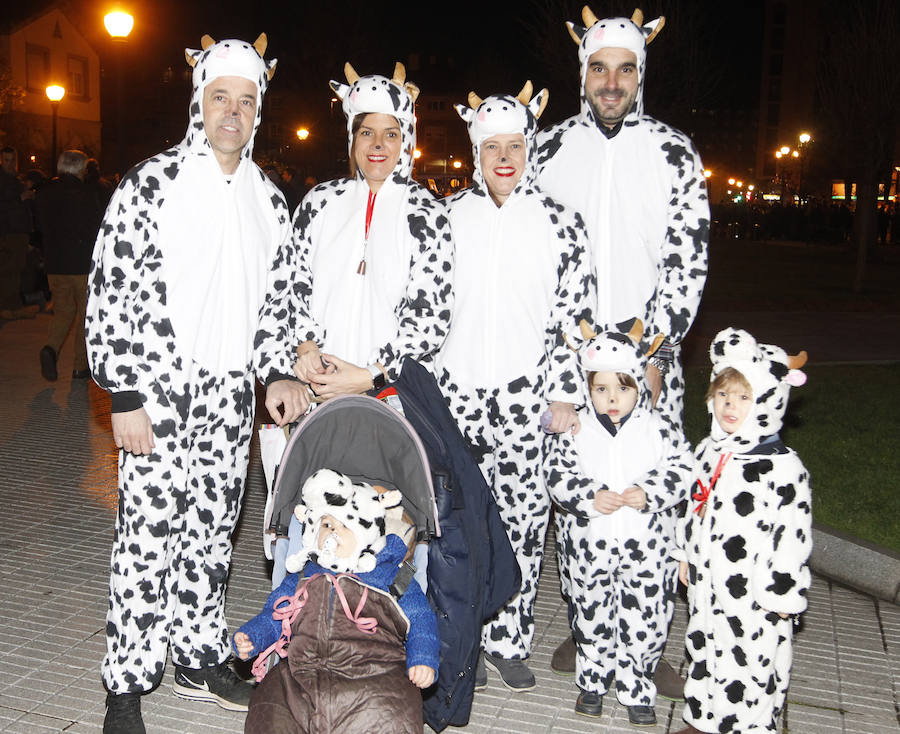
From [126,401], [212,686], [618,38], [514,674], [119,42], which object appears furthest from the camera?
[119,42]

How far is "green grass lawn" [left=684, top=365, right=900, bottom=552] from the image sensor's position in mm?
6383

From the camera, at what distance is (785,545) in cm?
353

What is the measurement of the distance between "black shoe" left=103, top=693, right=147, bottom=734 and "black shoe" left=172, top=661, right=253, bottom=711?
0.34 m

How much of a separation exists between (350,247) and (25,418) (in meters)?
6.23

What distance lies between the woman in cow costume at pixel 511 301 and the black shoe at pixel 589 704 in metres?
0.43

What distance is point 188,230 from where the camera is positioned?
12.1 ft

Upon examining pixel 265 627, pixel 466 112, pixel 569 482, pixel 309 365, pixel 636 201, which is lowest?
pixel 265 627

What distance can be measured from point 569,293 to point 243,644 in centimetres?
193

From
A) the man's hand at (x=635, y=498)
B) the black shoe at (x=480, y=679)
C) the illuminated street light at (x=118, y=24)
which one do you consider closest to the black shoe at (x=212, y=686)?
the black shoe at (x=480, y=679)

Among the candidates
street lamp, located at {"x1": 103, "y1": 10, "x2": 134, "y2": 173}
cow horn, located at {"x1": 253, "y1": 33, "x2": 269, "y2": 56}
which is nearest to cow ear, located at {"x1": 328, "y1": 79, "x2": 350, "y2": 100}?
cow horn, located at {"x1": 253, "y1": 33, "x2": 269, "y2": 56}

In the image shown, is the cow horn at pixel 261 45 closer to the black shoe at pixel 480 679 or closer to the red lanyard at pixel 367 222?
the red lanyard at pixel 367 222

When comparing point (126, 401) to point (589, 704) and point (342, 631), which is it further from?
point (589, 704)

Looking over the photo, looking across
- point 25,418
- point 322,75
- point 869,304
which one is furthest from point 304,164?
point 25,418

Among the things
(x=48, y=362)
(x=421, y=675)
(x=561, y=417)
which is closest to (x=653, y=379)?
(x=561, y=417)
